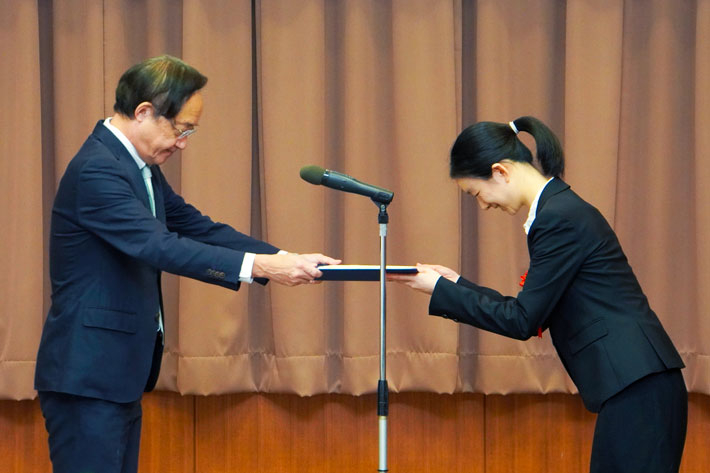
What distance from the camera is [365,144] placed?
12.0ft

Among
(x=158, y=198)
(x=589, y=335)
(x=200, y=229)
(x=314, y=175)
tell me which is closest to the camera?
(x=589, y=335)

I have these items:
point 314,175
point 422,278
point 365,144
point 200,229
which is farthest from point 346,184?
point 365,144

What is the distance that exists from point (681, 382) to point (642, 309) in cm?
22

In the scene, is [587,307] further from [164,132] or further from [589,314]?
[164,132]

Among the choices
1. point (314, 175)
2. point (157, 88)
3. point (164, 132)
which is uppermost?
point (157, 88)

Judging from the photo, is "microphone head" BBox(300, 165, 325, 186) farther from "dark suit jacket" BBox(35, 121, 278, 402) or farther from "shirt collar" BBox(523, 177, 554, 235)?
"shirt collar" BBox(523, 177, 554, 235)

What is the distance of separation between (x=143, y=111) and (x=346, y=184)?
0.61 m

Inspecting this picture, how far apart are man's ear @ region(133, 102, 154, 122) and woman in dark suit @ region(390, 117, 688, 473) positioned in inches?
35.0

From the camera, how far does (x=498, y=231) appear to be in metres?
3.66

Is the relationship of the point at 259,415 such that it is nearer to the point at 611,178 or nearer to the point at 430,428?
the point at 430,428

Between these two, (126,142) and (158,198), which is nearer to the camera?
(126,142)

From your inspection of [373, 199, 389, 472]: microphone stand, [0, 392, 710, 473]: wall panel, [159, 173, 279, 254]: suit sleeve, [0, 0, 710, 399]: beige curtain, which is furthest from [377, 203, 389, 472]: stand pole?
[0, 392, 710, 473]: wall panel

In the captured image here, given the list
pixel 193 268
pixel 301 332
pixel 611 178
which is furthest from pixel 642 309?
pixel 301 332

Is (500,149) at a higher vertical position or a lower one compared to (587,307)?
higher
